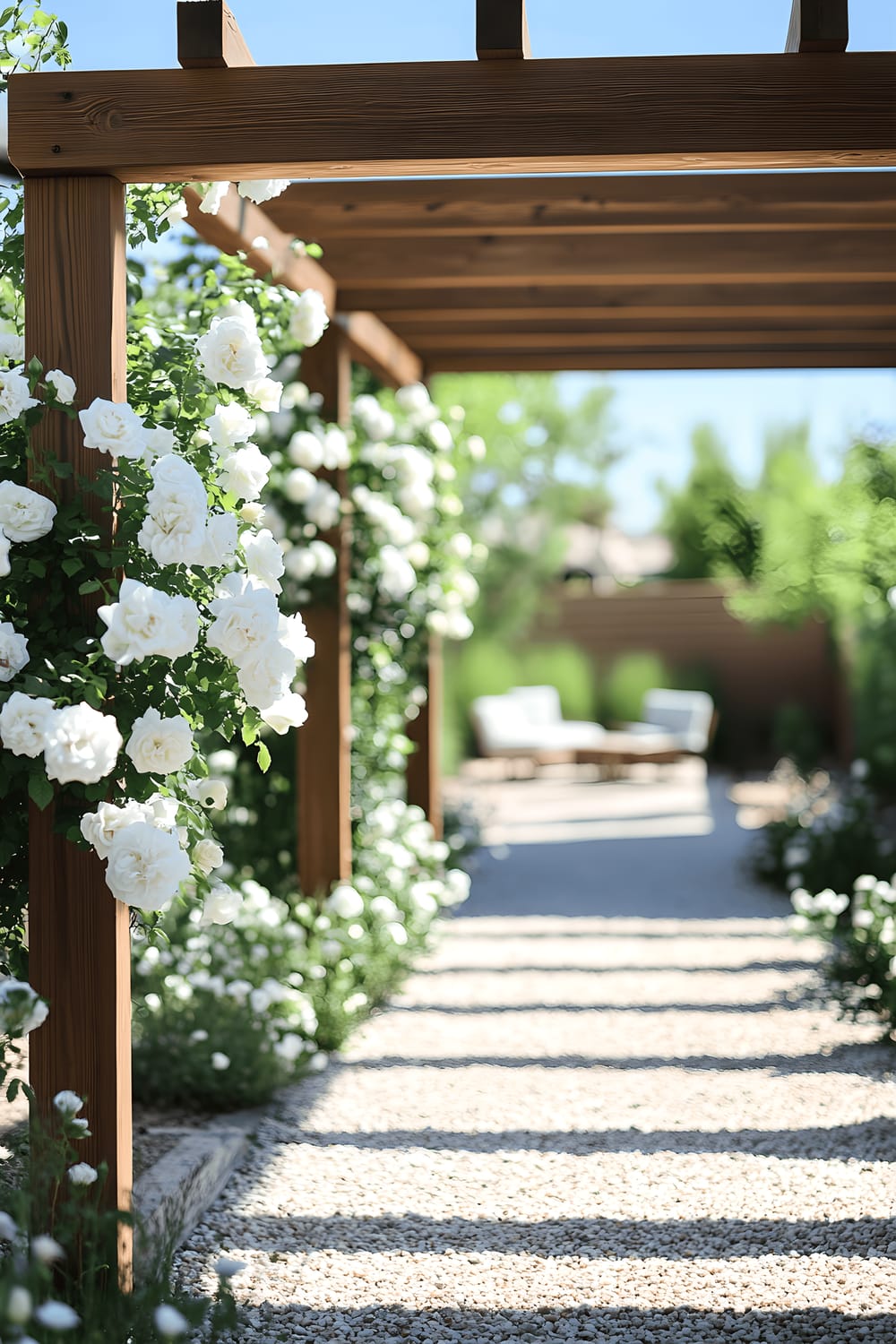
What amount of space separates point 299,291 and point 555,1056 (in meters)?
2.80

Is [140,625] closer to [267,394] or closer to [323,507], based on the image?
[267,394]

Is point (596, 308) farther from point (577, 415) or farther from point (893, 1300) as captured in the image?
point (577, 415)

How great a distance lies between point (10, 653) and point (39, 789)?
0.83 feet

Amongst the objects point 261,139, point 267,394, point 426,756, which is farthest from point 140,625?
point 426,756

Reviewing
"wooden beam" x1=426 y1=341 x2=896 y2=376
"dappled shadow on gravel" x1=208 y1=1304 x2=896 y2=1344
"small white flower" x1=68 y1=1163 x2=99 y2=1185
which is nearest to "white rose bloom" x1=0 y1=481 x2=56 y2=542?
"small white flower" x1=68 y1=1163 x2=99 y2=1185

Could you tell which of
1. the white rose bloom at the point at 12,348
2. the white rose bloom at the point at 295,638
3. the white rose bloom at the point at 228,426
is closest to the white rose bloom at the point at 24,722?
the white rose bloom at the point at 295,638

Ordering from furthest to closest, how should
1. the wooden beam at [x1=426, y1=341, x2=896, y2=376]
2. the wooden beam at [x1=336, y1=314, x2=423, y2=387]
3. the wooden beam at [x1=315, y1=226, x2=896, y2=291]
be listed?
1. the wooden beam at [x1=426, y1=341, x2=896, y2=376]
2. the wooden beam at [x1=336, y1=314, x2=423, y2=387]
3. the wooden beam at [x1=315, y1=226, x2=896, y2=291]

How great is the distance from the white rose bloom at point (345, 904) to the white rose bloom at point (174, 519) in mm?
2757

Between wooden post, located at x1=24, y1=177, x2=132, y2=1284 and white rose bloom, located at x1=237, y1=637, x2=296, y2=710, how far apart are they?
1.13 feet

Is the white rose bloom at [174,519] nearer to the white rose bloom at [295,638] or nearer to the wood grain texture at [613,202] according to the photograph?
the white rose bloom at [295,638]

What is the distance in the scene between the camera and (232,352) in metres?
2.75

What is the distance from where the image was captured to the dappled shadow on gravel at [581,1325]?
274 centimetres

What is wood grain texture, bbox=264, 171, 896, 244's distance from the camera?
432 centimetres

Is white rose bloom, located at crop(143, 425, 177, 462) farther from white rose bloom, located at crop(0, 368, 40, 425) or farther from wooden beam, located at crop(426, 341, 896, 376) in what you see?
wooden beam, located at crop(426, 341, 896, 376)
